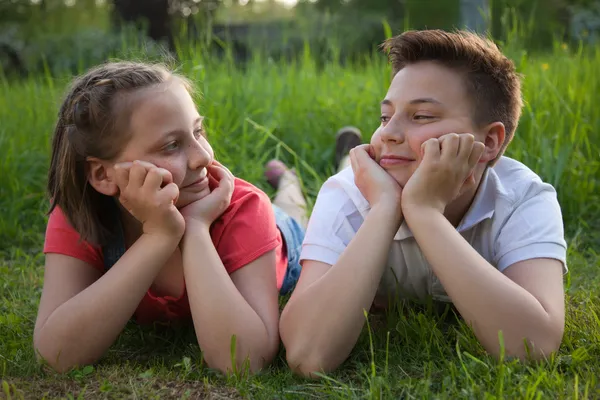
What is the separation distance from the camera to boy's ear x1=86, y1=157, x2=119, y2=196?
2.39m

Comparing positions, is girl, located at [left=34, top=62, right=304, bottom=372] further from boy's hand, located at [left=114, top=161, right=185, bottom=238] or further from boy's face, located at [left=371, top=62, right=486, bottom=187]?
boy's face, located at [left=371, top=62, right=486, bottom=187]

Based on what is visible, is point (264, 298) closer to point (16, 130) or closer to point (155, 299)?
point (155, 299)

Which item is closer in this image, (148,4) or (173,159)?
(173,159)

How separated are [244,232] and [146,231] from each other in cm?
35

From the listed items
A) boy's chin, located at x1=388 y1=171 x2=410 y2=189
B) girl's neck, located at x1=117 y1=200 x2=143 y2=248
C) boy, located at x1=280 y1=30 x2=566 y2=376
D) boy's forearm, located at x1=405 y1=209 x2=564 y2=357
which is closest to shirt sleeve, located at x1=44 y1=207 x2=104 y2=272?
girl's neck, located at x1=117 y1=200 x2=143 y2=248

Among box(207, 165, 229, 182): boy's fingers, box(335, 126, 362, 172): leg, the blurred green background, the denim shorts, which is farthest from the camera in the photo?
the blurred green background

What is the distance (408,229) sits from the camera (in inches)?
93.7

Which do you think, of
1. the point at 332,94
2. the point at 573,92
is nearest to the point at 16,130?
the point at 332,94

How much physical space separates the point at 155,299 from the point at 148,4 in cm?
1093

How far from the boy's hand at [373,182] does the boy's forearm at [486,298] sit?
22 centimetres

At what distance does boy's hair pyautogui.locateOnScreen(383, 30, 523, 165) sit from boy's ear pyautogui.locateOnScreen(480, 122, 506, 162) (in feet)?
0.09

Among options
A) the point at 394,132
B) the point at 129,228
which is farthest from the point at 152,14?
the point at 394,132

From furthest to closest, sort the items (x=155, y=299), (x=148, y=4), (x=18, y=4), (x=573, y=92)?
(x=18, y=4)
(x=148, y=4)
(x=573, y=92)
(x=155, y=299)

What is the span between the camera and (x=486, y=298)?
1993 millimetres
